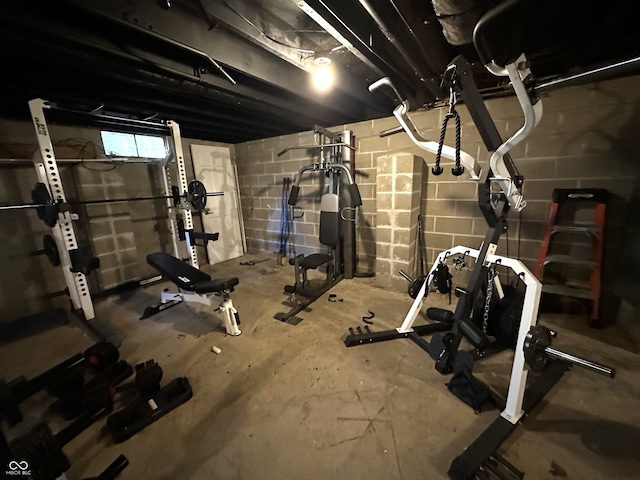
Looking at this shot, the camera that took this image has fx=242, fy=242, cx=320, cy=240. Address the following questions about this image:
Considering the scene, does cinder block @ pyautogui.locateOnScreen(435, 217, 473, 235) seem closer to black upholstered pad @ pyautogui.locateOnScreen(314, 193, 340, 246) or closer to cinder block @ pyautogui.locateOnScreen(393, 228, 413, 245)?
cinder block @ pyautogui.locateOnScreen(393, 228, 413, 245)

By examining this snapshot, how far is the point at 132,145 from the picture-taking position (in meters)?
3.20

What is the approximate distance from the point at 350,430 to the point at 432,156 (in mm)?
2617

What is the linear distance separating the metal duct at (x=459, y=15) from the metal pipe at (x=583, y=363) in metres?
1.66

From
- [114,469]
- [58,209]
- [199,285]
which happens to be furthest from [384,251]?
[58,209]

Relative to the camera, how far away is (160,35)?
1.30m

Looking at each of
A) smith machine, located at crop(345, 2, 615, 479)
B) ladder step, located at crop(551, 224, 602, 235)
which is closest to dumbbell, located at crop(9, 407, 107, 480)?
smith machine, located at crop(345, 2, 615, 479)

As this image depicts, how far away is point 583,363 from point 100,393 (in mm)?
2432

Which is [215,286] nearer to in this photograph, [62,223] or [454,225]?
[62,223]

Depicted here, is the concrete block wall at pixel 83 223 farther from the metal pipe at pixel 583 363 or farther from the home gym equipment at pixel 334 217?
the metal pipe at pixel 583 363

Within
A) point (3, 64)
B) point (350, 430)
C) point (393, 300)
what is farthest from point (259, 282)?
→ point (3, 64)

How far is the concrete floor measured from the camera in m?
1.14

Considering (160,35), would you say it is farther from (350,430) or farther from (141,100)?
(350,430)

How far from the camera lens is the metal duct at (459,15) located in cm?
117

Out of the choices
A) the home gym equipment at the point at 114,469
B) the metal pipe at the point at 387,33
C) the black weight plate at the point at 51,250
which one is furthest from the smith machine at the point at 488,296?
the black weight plate at the point at 51,250
